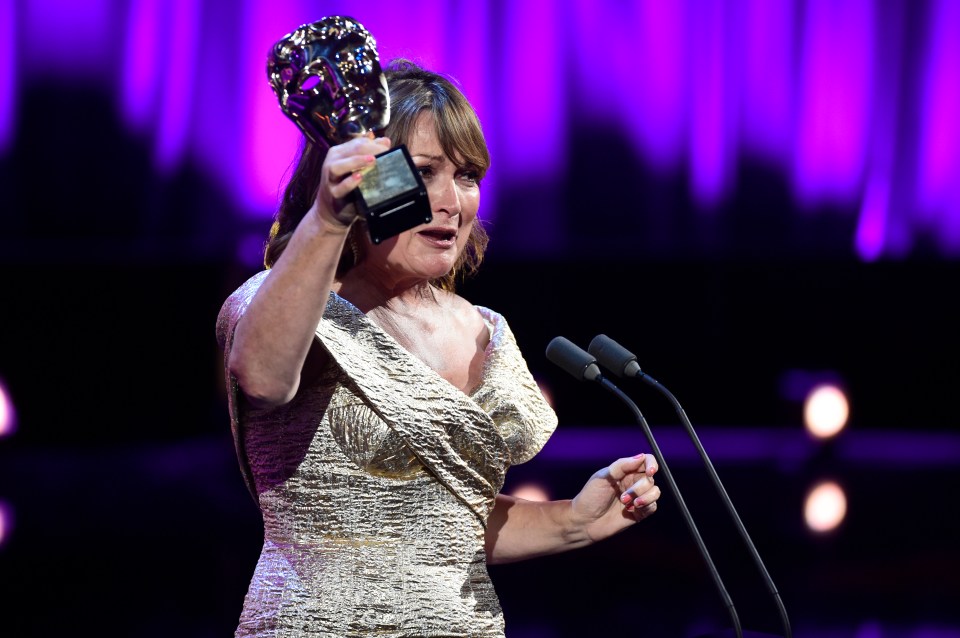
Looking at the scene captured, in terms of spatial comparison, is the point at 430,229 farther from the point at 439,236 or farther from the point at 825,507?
the point at 825,507

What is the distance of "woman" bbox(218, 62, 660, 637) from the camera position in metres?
1.54

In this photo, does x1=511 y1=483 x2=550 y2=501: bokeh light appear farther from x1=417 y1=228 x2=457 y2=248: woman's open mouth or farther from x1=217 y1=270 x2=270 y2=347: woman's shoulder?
x1=217 y1=270 x2=270 y2=347: woman's shoulder

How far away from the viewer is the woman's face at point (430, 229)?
1666 millimetres

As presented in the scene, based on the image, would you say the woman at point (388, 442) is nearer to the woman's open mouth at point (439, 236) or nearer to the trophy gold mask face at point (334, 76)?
the woman's open mouth at point (439, 236)

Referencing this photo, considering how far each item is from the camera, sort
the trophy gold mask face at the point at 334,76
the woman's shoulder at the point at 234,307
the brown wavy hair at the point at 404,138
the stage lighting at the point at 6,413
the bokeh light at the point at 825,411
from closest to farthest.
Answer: the trophy gold mask face at the point at 334,76 < the woman's shoulder at the point at 234,307 < the brown wavy hair at the point at 404,138 < the stage lighting at the point at 6,413 < the bokeh light at the point at 825,411

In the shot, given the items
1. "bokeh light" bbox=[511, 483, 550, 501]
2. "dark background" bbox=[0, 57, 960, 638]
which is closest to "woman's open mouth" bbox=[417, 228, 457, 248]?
"dark background" bbox=[0, 57, 960, 638]

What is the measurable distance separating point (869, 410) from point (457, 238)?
5.45 meters

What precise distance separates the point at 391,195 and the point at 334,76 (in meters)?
0.20

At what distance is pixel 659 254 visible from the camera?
6.20 m

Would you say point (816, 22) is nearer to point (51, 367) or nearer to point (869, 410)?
point (869, 410)

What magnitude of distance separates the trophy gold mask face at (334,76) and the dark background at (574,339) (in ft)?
9.79

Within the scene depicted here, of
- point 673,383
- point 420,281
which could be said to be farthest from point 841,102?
point 420,281

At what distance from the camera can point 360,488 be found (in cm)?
156

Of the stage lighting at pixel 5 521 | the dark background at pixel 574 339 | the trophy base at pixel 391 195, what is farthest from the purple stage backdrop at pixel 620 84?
the trophy base at pixel 391 195
